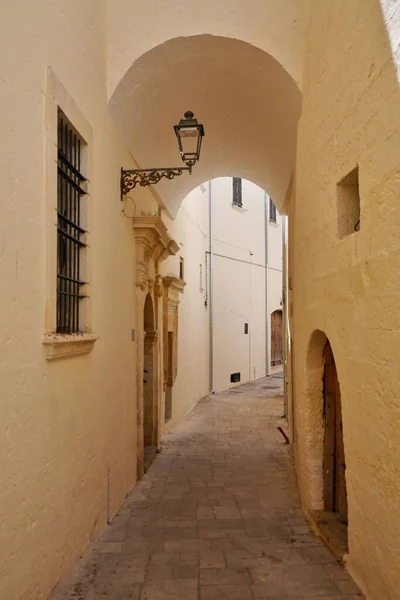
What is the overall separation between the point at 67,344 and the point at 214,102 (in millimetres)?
4354

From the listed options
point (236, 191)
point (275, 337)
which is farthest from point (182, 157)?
point (275, 337)

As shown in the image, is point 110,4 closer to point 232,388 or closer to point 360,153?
point 360,153

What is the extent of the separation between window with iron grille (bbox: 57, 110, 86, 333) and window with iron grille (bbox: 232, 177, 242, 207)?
13.5m

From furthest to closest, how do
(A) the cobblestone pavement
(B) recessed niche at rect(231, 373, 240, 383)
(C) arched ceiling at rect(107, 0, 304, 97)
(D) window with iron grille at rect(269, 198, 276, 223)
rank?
(D) window with iron grille at rect(269, 198, 276, 223), (B) recessed niche at rect(231, 373, 240, 383), (C) arched ceiling at rect(107, 0, 304, 97), (A) the cobblestone pavement

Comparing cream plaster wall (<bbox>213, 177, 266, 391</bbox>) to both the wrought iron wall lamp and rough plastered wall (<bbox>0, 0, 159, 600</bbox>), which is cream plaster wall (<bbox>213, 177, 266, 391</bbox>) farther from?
rough plastered wall (<bbox>0, 0, 159, 600</bbox>)

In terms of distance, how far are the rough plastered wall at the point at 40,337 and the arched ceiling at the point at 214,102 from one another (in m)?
0.75

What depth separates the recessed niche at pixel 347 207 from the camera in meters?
3.96

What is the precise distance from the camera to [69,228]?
167 inches

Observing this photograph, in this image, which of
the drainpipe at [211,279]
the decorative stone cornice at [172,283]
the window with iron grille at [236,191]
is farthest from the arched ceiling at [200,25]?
the window with iron grille at [236,191]

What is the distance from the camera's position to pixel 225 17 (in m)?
5.35

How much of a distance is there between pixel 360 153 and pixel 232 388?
45.3 ft

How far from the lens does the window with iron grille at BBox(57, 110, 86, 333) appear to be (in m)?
4.02

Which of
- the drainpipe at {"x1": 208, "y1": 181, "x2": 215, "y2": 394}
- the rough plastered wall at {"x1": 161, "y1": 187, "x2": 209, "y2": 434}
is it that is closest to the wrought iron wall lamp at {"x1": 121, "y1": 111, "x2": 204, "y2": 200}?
the rough plastered wall at {"x1": 161, "y1": 187, "x2": 209, "y2": 434}

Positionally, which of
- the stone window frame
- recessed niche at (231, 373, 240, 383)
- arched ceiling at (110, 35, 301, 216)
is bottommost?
recessed niche at (231, 373, 240, 383)
